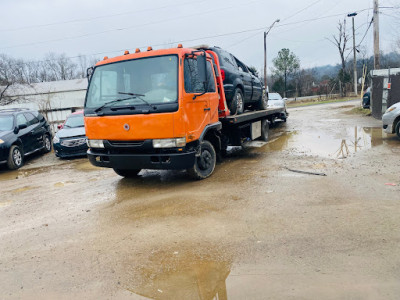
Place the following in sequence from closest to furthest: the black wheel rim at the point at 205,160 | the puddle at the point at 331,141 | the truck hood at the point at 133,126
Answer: the truck hood at the point at 133,126 → the black wheel rim at the point at 205,160 → the puddle at the point at 331,141

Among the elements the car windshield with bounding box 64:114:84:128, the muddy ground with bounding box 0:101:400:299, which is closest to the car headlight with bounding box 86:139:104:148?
the muddy ground with bounding box 0:101:400:299

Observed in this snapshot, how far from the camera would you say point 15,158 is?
10070mm

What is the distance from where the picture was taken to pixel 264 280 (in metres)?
3.06

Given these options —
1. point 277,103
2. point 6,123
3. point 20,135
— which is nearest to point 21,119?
point 6,123

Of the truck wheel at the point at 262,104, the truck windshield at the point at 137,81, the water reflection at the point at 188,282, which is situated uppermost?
the truck windshield at the point at 137,81

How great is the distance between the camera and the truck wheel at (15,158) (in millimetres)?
9830

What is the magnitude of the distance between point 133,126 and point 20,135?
264 inches

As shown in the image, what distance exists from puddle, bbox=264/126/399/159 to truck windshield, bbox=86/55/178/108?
4689 millimetres

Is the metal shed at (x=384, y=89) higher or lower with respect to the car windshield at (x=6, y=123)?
higher

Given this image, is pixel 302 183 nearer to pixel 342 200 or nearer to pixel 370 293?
pixel 342 200

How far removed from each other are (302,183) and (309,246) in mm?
2542

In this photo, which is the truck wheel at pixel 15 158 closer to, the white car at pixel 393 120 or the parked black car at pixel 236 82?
the parked black car at pixel 236 82

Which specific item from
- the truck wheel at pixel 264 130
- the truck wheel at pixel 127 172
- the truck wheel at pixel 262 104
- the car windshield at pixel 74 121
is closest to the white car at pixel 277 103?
the truck wheel at pixel 262 104

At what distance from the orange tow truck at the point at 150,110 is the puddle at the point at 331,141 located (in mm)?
3955
